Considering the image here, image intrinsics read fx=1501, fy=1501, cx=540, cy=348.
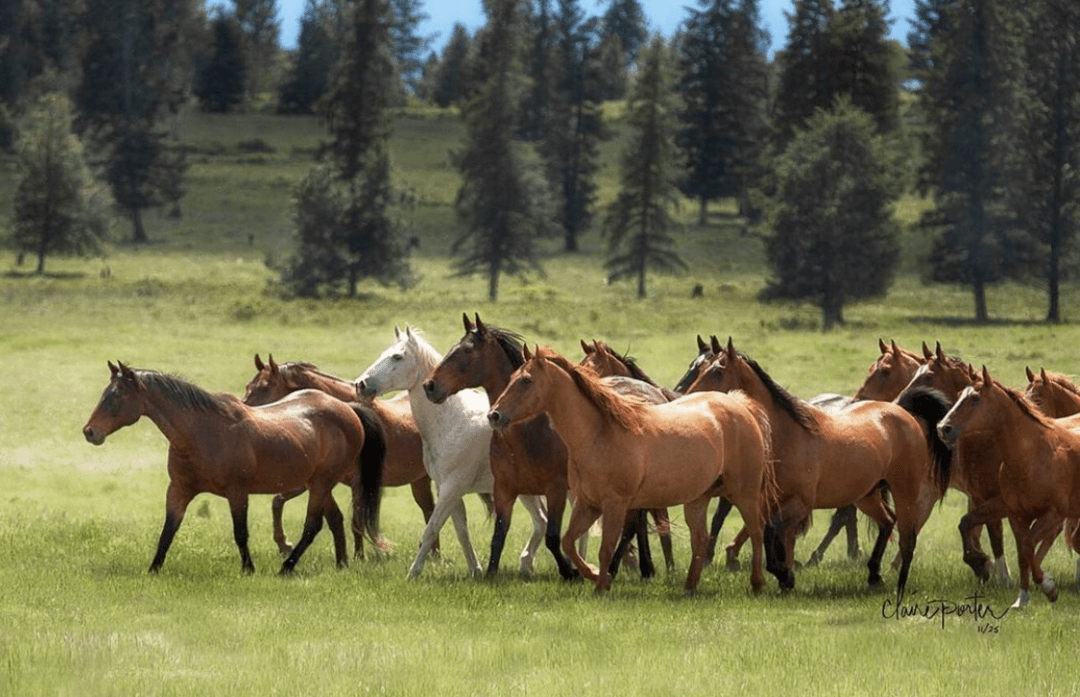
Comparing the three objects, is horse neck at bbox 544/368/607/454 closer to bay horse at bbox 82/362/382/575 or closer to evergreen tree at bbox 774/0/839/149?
bay horse at bbox 82/362/382/575

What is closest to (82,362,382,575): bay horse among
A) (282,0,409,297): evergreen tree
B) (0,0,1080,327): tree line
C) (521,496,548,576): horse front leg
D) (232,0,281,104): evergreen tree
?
(521,496,548,576): horse front leg

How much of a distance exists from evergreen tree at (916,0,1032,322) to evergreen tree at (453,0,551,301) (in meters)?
18.4

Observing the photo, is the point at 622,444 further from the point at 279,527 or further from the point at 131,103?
the point at 131,103

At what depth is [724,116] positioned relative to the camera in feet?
287

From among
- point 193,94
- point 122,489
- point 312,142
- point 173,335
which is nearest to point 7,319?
point 173,335

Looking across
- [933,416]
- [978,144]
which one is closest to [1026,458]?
[933,416]

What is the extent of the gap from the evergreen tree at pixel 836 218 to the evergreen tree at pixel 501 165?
1339 cm

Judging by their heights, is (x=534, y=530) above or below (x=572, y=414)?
below

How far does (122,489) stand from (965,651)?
1638cm

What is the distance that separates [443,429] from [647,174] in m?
57.3

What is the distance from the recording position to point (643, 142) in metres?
71.1

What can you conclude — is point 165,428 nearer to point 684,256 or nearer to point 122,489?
point 122,489
